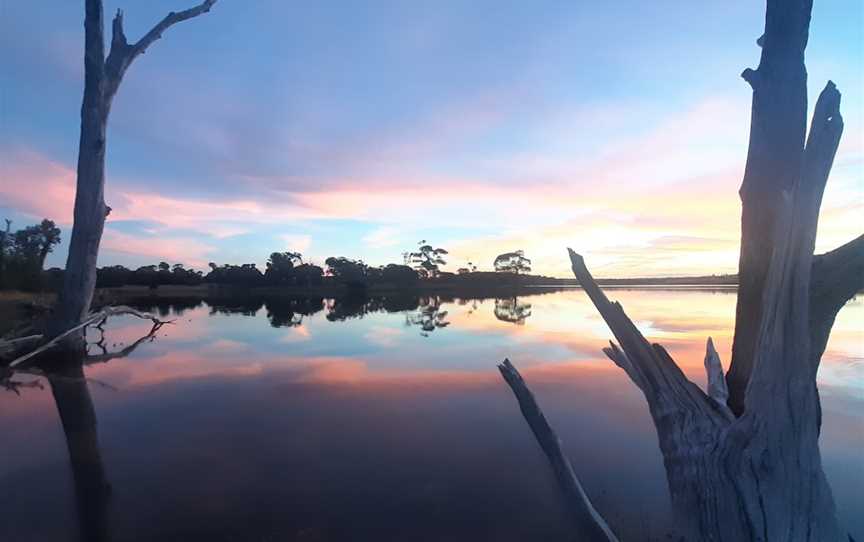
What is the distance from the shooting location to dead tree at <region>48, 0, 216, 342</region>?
11016 mm

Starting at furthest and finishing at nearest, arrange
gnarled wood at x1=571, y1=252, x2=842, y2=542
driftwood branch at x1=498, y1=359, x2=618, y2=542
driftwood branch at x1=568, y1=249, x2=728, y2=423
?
driftwood branch at x1=498, y1=359, x2=618, y2=542 → driftwood branch at x1=568, y1=249, x2=728, y2=423 → gnarled wood at x1=571, y1=252, x2=842, y2=542

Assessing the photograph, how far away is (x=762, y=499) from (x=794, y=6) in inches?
98.6

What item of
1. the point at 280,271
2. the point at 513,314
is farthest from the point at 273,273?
the point at 513,314

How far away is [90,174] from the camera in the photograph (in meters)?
11.1

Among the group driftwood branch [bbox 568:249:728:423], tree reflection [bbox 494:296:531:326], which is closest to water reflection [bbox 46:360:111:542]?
driftwood branch [bbox 568:249:728:423]

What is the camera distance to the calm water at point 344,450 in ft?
12.1

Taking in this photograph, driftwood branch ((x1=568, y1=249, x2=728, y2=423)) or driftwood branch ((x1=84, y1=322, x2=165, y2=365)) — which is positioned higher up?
driftwood branch ((x1=568, y1=249, x2=728, y2=423))

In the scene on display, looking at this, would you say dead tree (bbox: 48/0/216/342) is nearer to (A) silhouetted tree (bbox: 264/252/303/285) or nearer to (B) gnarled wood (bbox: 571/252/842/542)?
(B) gnarled wood (bbox: 571/252/842/542)

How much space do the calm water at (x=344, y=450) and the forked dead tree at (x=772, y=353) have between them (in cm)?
180

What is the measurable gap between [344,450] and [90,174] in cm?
1083

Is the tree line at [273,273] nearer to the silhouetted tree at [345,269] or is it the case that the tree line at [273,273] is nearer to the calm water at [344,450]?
the silhouetted tree at [345,269]

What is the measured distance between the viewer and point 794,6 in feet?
7.35

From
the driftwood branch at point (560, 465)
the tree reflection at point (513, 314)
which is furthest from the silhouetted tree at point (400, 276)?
the driftwood branch at point (560, 465)

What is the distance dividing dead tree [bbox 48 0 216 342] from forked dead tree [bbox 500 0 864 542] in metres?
13.2
